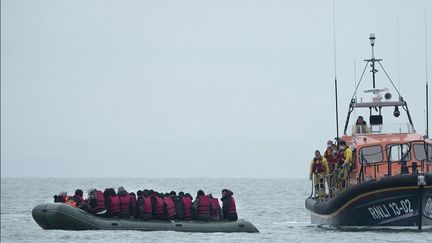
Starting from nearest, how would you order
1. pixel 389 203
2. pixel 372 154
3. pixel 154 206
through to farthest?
pixel 389 203, pixel 154 206, pixel 372 154

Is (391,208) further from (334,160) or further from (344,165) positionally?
(334,160)

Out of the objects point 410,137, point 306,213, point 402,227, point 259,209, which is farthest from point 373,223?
point 259,209

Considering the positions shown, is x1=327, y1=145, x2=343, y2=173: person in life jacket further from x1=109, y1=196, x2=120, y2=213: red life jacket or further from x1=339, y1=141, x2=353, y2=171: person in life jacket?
x1=109, y1=196, x2=120, y2=213: red life jacket

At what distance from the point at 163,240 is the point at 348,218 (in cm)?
487

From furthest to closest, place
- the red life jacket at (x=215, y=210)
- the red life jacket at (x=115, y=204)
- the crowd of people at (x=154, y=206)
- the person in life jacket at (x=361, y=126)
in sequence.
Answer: the person in life jacket at (x=361, y=126), the red life jacket at (x=215, y=210), the crowd of people at (x=154, y=206), the red life jacket at (x=115, y=204)

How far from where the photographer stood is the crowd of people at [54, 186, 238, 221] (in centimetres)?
3347

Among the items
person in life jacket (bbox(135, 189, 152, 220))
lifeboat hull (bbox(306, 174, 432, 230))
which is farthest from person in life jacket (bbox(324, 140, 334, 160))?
person in life jacket (bbox(135, 189, 152, 220))

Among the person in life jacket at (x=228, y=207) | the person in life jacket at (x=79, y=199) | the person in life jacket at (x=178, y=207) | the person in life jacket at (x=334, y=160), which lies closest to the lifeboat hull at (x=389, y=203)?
the person in life jacket at (x=334, y=160)

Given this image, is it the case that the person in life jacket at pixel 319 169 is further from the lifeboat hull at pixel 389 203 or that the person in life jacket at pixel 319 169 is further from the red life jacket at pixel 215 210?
the red life jacket at pixel 215 210

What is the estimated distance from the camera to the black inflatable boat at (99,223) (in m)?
33.1

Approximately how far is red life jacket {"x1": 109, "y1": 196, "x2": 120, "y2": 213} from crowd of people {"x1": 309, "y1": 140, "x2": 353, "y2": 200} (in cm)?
559

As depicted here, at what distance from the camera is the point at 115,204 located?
3344 centimetres

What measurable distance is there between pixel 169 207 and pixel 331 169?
183 inches

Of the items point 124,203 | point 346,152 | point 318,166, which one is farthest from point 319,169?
point 124,203
